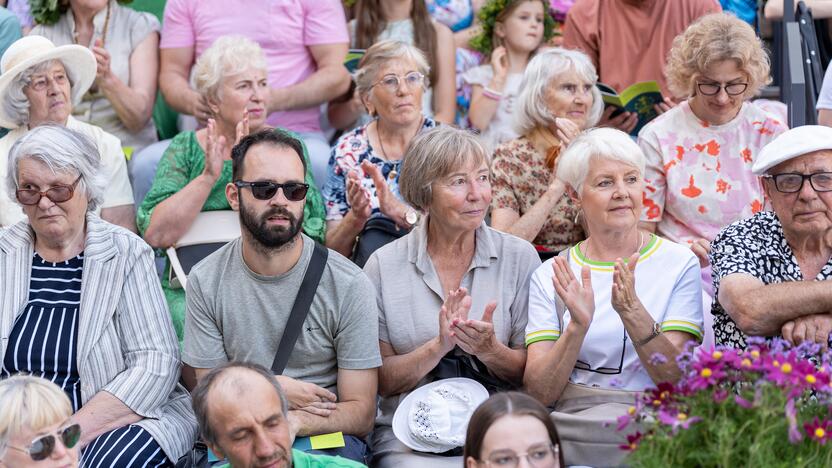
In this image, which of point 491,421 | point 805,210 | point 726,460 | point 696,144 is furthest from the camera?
point 696,144

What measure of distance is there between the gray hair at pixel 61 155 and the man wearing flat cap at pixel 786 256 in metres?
2.33

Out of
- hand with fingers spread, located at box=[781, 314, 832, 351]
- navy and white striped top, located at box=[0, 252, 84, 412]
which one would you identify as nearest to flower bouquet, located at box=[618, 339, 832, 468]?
hand with fingers spread, located at box=[781, 314, 832, 351]

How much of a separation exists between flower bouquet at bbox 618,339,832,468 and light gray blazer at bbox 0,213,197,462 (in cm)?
205

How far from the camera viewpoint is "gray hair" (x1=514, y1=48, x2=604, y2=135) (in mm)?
5574

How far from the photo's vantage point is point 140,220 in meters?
5.31

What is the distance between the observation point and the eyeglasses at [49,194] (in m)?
4.46

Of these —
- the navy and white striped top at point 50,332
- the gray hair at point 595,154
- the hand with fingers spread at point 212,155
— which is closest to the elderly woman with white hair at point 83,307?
the navy and white striped top at point 50,332

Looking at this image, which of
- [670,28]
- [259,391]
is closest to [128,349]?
[259,391]

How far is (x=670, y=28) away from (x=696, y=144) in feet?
3.96

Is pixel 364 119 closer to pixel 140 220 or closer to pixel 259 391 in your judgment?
pixel 140 220

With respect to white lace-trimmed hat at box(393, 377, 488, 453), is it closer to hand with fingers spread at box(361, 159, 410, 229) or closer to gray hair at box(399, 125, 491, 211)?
gray hair at box(399, 125, 491, 211)

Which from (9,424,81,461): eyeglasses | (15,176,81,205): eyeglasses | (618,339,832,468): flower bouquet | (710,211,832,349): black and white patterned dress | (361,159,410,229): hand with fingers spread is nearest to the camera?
(618,339,832,468): flower bouquet

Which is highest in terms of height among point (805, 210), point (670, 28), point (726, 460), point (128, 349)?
point (670, 28)

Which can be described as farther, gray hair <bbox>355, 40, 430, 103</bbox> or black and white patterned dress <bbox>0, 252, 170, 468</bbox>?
gray hair <bbox>355, 40, 430, 103</bbox>
